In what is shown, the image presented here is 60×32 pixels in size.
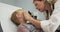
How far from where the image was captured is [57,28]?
0.84 m

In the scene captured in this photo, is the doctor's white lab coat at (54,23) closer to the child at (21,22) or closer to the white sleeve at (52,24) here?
the white sleeve at (52,24)

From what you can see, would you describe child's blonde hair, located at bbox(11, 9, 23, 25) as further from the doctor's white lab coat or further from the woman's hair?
the doctor's white lab coat

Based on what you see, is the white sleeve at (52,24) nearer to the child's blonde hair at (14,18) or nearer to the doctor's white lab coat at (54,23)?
the doctor's white lab coat at (54,23)

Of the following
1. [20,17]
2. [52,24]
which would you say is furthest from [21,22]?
[52,24]

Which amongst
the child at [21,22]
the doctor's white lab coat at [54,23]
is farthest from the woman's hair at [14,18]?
the doctor's white lab coat at [54,23]

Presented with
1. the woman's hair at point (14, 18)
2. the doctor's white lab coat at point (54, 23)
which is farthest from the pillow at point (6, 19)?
the doctor's white lab coat at point (54, 23)

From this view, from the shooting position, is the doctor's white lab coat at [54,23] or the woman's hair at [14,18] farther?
the woman's hair at [14,18]

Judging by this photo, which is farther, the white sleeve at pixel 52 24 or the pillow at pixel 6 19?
the pillow at pixel 6 19

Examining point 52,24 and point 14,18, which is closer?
point 52,24

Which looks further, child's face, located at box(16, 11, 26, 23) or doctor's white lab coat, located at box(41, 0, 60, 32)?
child's face, located at box(16, 11, 26, 23)

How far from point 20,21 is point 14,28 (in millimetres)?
70

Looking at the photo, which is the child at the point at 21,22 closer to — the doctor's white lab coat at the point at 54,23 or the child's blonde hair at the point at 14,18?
the child's blonde hair at the point at 14,18

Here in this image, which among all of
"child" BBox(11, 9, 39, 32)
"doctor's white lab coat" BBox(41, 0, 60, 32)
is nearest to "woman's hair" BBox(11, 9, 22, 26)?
"child" BBox(11, 9, 39, 32)

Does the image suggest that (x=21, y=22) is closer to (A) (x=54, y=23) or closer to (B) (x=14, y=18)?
(B) (x=14, y=18)
